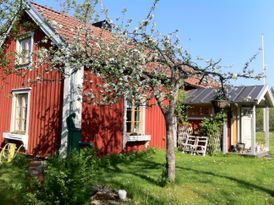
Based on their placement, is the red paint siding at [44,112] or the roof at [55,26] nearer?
the roof at [55,26]

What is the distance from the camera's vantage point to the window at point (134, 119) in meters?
11.4

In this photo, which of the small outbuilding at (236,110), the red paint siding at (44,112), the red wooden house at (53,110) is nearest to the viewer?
the red wooden house at (53,110)

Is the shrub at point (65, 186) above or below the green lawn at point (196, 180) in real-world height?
above

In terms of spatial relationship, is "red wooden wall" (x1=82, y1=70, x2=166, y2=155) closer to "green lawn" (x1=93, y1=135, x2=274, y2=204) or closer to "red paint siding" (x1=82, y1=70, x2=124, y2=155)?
"red paint siding" (x1=82, y1=70, x2=124, y2=155)

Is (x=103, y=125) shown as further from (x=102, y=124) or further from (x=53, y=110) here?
(x=53, y=110)

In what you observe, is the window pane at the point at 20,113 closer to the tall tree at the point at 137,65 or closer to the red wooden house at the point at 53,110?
the red wooden house at the point at 53,110

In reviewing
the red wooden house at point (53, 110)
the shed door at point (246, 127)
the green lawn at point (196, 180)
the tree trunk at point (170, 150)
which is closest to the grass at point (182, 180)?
the green lawn at point (196, 180)

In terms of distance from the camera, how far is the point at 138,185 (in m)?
6.79

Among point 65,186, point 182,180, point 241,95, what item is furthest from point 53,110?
point 241,95

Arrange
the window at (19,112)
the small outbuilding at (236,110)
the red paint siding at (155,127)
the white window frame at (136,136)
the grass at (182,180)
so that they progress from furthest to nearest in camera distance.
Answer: the small outbuilding at (236,110) < the red paint siding at (155,127) < the window at (19,112) < the white window frame at (136,136) < the grass at (182,180)

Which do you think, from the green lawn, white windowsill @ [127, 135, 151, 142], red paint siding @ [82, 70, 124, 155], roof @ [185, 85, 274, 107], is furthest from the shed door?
red paint siding @ [82, 70, 124, 155]

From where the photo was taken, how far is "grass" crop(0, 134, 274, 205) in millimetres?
6020

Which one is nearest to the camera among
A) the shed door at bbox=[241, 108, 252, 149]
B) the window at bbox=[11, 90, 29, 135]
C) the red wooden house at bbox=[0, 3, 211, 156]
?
the red wooden house at bbox=[0, 3, 211, 156]

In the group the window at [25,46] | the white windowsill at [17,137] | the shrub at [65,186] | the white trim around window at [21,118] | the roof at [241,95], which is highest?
the window at [25,46]
